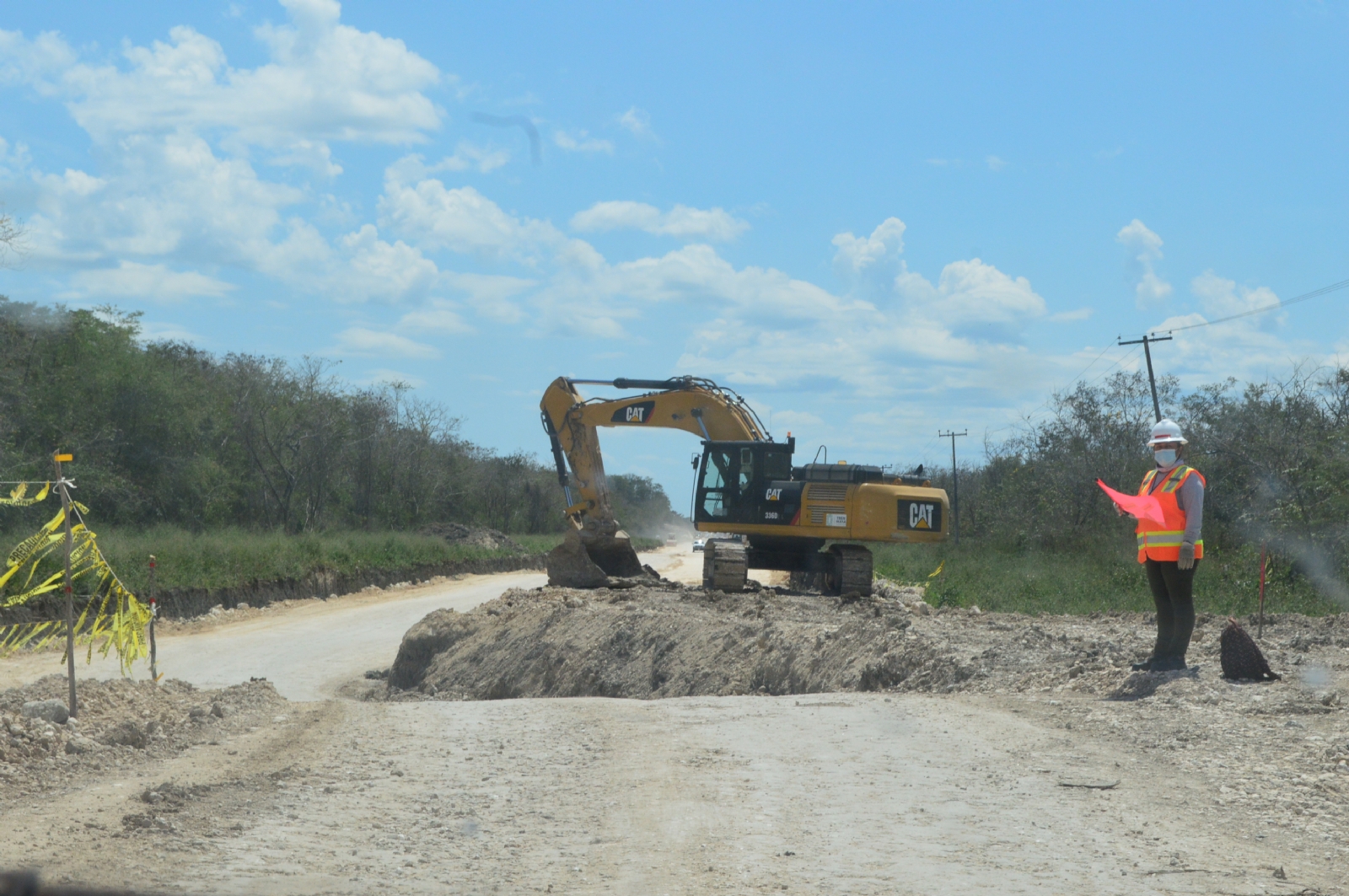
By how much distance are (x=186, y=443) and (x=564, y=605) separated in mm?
26908

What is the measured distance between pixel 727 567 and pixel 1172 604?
10423 millimetres

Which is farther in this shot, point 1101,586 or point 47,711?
point 1101,586

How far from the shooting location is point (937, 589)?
25.5 m

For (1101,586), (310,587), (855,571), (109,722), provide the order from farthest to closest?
(310,587) < (1101,586) < (855,571) < (109,722)

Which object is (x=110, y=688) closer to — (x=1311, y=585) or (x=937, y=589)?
(x=937, y=589)

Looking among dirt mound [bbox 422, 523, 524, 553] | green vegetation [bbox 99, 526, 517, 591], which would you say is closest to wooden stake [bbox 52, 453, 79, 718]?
green vegetation [bbox 99, 526, 517, 591]

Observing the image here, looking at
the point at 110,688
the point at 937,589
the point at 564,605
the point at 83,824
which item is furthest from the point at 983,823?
the point at 937,589

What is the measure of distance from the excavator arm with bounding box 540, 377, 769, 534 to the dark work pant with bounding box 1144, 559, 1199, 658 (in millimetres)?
11541

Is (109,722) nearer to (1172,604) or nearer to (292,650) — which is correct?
(1172,604)

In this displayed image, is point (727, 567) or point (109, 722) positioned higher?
point (727, 567)

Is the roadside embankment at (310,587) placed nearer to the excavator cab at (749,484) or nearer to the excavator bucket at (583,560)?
the excavator bucket at (583,560)

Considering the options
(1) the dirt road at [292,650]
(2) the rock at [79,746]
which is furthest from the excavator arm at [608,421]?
(2) the rock at [79,746]

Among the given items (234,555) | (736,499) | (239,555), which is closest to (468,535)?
(239,555)

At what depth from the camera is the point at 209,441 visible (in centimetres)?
4288
